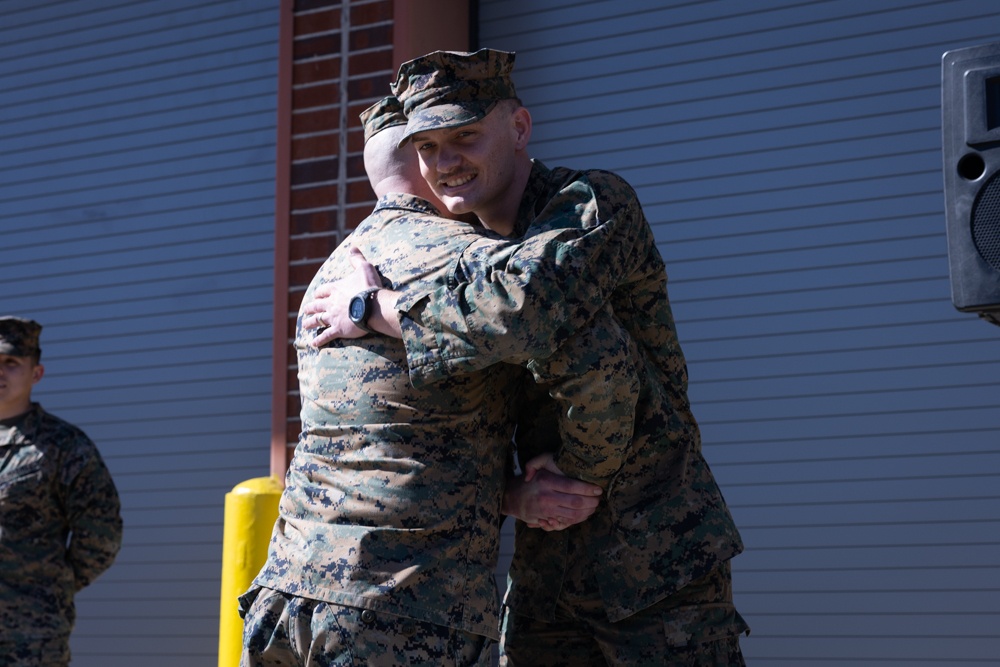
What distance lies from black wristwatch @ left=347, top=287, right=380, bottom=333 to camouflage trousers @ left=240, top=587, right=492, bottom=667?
1.94 ft

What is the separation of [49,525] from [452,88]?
11.9 feet

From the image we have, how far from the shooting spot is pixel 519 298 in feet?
8.13

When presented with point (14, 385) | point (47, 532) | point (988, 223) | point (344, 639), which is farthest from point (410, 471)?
point (14, 385)

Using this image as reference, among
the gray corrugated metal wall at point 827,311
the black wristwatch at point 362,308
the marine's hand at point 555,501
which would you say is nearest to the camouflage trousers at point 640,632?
the marine's hand at point 555,501

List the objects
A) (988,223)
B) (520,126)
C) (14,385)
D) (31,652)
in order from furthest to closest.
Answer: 1. (14,385)
2. (31,652)
3. (520,126)
4. (988,223)

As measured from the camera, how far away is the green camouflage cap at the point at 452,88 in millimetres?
2848

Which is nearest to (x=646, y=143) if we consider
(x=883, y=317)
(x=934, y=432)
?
(x=883, y=317)

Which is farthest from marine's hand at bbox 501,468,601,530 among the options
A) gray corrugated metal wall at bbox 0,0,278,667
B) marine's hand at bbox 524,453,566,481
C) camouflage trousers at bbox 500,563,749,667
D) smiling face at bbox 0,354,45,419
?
gray corrugated metal wall at bbox 0,0,278,667

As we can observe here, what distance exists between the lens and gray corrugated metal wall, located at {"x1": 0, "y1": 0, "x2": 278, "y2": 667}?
22.2 ft

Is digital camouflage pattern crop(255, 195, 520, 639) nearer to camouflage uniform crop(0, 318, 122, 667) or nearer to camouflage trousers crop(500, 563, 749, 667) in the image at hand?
camouflage trousers crop(500, 563, 749, 667)

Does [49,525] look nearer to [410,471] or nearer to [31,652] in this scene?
[31,652]

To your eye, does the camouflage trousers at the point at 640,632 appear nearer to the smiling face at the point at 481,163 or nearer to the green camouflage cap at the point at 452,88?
the smiling face at the point at 481,163

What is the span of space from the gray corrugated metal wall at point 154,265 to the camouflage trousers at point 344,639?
13.3ft

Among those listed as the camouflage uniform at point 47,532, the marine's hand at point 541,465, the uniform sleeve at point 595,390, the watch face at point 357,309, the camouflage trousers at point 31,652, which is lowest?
the camouflage trousers at point 31,652
